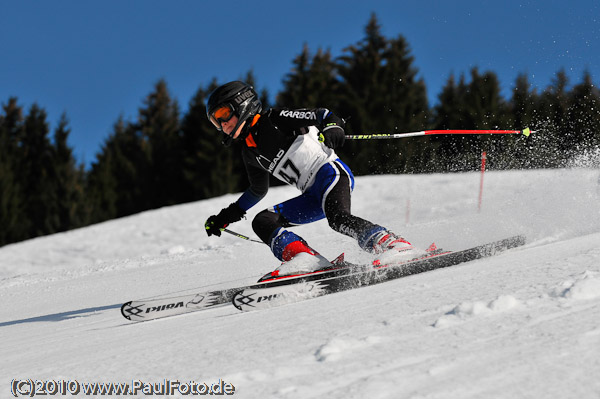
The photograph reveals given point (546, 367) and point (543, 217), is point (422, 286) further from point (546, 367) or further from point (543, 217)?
point (543, 217)

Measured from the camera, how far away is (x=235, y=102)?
4148 mm

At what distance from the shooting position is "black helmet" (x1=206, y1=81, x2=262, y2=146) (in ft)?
13.6

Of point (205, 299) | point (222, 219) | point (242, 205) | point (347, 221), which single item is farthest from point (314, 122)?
point (205, 299)

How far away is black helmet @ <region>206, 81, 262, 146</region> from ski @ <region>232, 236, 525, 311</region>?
1.25 metres

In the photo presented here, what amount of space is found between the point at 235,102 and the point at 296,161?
2.01ft

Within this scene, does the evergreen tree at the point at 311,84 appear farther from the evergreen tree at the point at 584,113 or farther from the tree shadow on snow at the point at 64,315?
the tree shadow on snow at the point at 64,315

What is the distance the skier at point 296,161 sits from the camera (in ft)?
13.0

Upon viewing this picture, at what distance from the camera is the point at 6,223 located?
26500 millimetres

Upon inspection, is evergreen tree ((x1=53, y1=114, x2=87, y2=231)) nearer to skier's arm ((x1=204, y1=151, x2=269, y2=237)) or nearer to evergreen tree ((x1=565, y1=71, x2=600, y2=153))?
evergreen tree ((x1=565, y1=71, x2=600, y2=153))

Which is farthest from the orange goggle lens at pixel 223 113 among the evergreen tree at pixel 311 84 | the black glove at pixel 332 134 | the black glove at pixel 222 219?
the evergreen tree at pixel 311 84

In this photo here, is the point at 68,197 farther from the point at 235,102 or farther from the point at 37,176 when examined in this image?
the point at 235,102

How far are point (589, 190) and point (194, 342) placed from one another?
202 inches

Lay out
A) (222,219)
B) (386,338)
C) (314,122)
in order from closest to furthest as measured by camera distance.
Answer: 1. (386,338)
2. (314,122)
3. (222,219)

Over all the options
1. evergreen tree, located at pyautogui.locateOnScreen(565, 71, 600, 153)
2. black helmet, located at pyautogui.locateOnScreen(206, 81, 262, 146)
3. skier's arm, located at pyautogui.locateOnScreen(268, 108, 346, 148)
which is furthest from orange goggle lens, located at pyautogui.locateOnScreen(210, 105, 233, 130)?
evergreen tree, located at pyautogui.locateOnScreen(565, 71, 600, 153)
